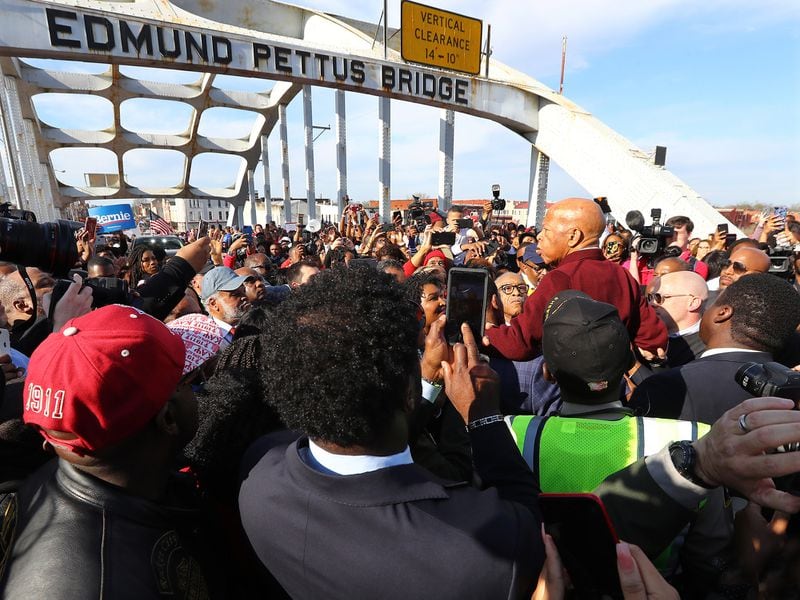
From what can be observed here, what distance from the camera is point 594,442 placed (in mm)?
1332

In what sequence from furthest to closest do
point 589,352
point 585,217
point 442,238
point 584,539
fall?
1. point 442,238
2. point 585,217
3. point 589,352
4. point 584,539

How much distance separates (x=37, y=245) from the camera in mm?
1853

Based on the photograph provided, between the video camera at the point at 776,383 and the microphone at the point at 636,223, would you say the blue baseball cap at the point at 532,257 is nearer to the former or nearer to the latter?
the microphone at the point at 636,223

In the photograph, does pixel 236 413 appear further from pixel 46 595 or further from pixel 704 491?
pixel 704 491

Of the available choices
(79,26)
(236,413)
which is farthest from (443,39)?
(236,413)

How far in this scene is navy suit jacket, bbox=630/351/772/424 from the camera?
71.9 inches

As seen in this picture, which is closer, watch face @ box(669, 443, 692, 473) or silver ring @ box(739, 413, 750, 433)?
silver ring @ box(739, 413, 750, 433)

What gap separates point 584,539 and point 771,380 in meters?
0.69

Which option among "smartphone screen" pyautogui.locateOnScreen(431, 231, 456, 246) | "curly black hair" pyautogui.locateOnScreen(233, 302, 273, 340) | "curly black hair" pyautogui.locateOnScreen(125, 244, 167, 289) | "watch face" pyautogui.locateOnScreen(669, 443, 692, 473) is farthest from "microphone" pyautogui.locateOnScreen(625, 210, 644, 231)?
"curly black hair" pyautogui.locateOnScreen(125, 244, 167, 289)

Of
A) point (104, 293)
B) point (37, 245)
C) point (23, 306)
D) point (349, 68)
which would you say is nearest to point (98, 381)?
point (37, 245)

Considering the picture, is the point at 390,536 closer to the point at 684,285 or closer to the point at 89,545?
the point at 89,545

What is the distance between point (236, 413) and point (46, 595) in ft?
2.34

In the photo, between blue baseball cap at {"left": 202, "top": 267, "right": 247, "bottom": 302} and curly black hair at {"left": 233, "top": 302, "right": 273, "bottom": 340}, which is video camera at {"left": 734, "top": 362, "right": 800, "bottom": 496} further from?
blue baseball cap at {"left": 202, "top": 267, "right": 247, "bottom": 302}

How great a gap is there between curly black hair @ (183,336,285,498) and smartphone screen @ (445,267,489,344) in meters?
0.89
